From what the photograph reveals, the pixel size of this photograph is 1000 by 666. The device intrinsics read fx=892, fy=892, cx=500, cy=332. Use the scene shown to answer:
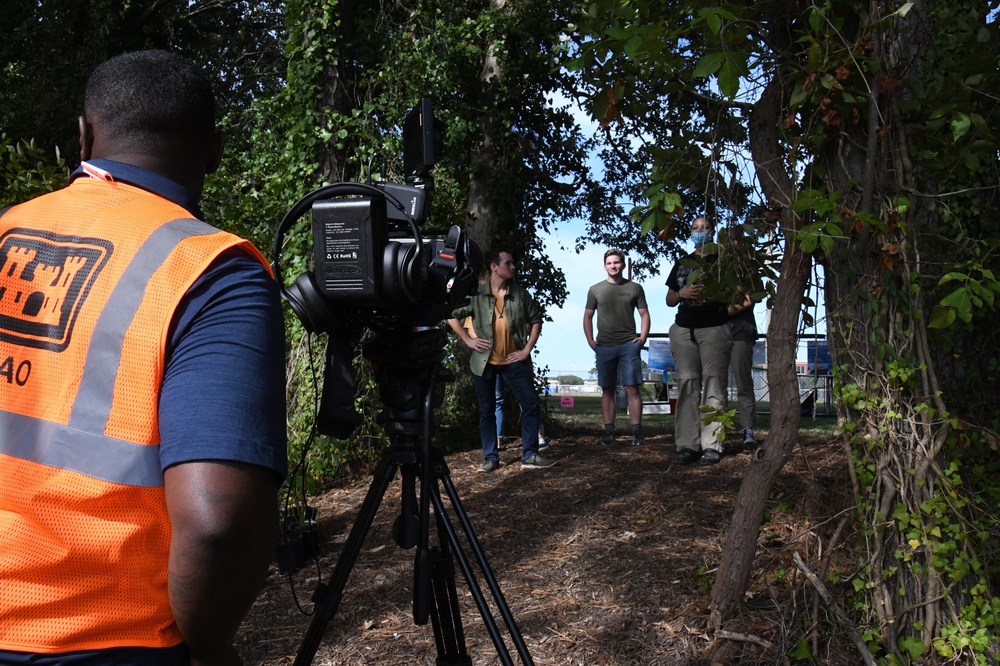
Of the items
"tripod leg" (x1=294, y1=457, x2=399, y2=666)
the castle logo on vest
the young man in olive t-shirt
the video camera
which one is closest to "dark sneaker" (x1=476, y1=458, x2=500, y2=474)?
the young man in olive t-shirt

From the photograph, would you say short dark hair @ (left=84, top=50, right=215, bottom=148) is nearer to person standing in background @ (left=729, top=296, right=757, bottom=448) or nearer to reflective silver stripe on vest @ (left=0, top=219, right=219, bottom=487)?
reflective silver stripe on vest @ (left=0, top=219, right=219, bottom=487)

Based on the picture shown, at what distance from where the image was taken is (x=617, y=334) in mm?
8141

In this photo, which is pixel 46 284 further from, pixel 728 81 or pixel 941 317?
pixel 941 317

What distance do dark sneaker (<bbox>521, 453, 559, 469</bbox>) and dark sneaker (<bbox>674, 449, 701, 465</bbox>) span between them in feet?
3.45

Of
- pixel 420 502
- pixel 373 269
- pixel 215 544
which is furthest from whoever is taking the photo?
pixel 420 502

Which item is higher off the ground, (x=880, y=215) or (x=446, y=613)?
(x=880, y=215)

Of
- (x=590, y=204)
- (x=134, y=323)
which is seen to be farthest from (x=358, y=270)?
(x=590, y=204)

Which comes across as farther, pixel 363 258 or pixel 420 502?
pixel 420 502

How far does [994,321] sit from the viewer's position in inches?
164

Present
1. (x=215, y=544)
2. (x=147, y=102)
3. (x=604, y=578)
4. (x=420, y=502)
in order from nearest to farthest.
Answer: (x=215, y=544) → (x=147, y=102) → (x=420, y=502) → (x=604, y=578)

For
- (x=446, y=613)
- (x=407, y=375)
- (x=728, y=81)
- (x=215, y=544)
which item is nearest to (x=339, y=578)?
(x=446, y=613)

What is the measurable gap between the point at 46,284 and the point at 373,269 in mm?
1213

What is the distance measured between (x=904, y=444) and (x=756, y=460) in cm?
61

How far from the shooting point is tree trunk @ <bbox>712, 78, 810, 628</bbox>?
3.74 meters
